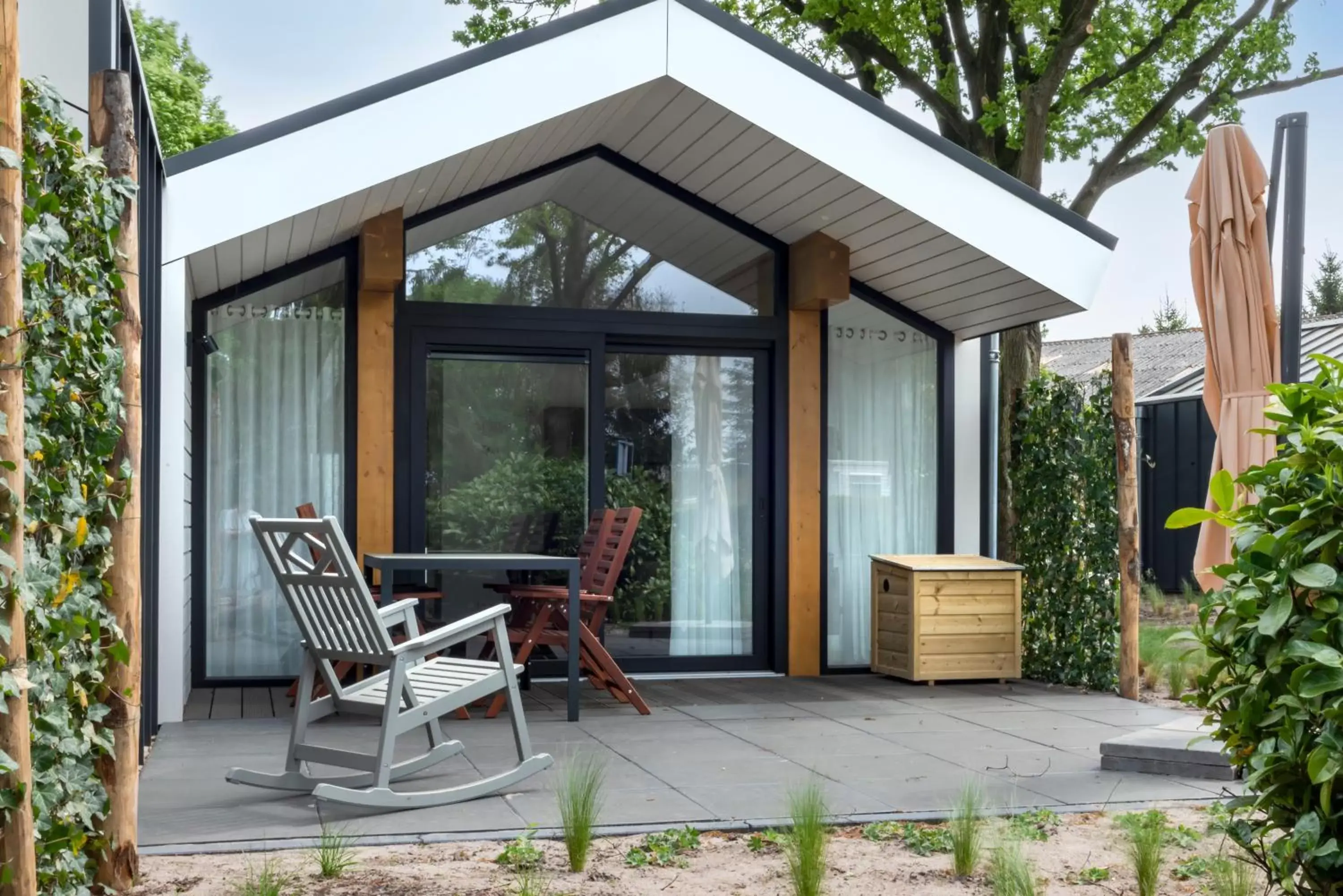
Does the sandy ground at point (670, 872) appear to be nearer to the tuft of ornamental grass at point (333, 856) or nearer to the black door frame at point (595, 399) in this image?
the tuft of ornamental grass at point (333, 856)

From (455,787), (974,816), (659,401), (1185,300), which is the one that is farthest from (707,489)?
(1185,300)

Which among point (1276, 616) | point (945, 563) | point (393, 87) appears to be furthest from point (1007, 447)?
point (1276, 616)

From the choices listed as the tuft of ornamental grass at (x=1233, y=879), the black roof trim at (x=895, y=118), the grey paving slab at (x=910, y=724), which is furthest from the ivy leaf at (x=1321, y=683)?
the black roof trim at (x=895, y=118)

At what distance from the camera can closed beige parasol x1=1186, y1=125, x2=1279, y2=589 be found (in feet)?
16.4

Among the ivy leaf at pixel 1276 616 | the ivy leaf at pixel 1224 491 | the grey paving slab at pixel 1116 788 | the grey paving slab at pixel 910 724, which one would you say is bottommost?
the grey paving slab at pixel 910 724

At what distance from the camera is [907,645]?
7758 mm

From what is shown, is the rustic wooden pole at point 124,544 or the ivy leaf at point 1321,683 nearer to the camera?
the ivy leaf at point 1321,683

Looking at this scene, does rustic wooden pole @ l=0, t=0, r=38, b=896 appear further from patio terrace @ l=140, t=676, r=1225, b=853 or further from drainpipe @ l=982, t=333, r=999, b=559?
drainpipe @ l=982, t=333, r=999, b=559

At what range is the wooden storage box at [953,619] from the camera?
25.2 feet

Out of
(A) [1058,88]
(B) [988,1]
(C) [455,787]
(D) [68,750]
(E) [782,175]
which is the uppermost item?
(B) [988,1]

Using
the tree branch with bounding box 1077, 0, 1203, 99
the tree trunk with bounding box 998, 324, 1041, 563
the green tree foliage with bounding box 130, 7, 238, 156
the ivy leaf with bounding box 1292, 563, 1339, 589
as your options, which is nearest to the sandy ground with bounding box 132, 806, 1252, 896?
the ivy leaf with bounding box 1292, 563, 1339, 589

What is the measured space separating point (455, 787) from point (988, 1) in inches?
433

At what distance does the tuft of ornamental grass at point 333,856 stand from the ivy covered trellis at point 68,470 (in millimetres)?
558

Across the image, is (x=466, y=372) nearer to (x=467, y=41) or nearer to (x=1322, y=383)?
(x=1322, y=383)
